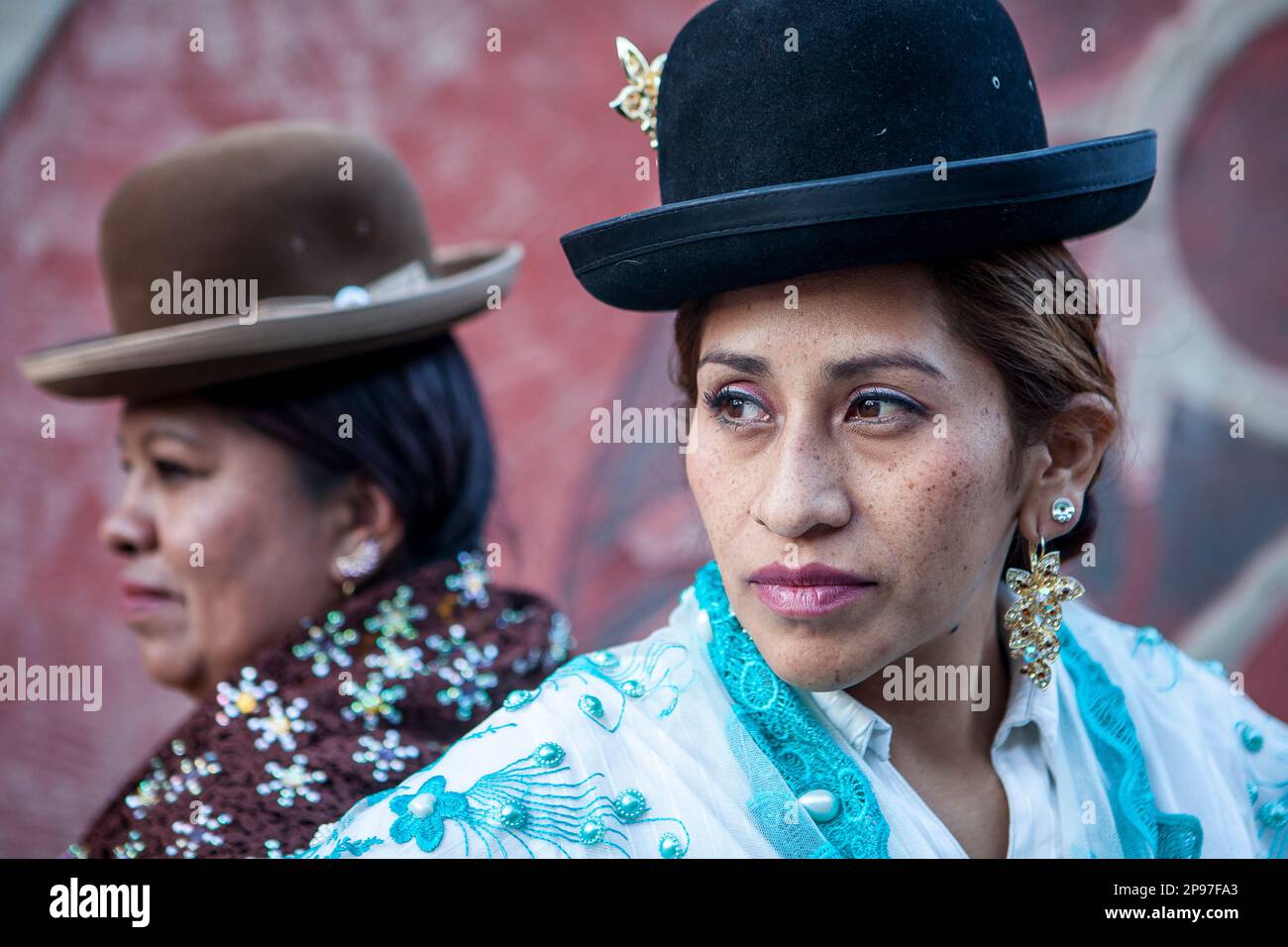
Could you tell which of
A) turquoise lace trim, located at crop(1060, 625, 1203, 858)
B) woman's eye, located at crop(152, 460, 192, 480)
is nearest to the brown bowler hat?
woman's eye, located at crop(152, 460, 192, 480)

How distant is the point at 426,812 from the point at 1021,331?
1.08 m

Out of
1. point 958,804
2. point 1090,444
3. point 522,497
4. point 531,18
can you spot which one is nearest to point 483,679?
point 958,804

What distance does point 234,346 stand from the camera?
2.39 metres

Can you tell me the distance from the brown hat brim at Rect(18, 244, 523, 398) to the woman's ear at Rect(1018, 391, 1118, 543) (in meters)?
1.38

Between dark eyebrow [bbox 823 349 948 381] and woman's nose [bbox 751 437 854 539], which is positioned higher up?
dark eyebrow [bbox 823 349 948 381]

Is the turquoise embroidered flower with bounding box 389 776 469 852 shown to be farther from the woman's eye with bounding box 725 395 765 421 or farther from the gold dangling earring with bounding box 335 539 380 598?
the gold dangling earring with bounding box 335 539 380 598

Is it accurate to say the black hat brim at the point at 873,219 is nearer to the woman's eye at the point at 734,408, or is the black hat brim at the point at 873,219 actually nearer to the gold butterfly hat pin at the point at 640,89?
the woman's eye at the point at 734,408

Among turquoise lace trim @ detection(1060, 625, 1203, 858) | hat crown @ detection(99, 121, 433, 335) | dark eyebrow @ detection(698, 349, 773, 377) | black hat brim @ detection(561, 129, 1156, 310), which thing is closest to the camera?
black hat brim @ detection(561, 129, 1156, 310)

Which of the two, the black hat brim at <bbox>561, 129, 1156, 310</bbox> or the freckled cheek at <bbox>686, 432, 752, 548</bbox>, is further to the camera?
the freckled cheek at <bbox>686, 432, 752, 548</bbox>

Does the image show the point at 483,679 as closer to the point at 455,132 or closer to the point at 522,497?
the point at 522,497

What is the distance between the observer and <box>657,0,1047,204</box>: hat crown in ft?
5.25

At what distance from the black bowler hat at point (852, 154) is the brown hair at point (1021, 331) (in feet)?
0.15

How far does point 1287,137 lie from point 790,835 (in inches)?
147

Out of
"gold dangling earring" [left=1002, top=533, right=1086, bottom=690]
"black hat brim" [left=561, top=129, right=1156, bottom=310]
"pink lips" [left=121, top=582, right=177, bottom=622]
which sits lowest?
"gold dangling earring" [left=1002, top=533, right=1086, bottom=690]
